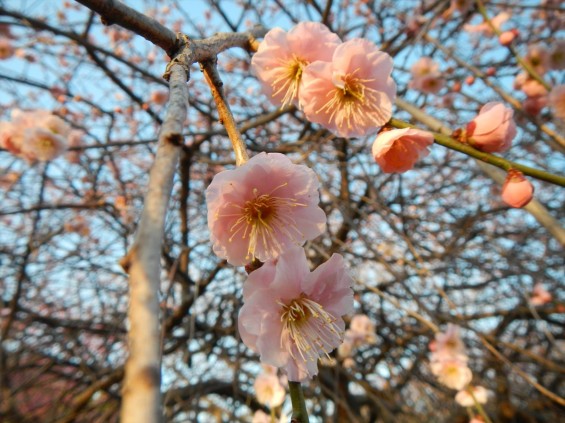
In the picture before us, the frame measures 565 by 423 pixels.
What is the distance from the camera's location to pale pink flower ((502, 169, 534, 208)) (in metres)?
0.90

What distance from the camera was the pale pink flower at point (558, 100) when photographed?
6.73ft

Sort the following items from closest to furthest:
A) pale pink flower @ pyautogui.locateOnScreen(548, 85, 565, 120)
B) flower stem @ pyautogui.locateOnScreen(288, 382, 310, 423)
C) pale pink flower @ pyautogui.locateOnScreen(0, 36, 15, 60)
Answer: flower stem @ pyautogui.locateOnScreen(288, 382, 310, 423)
pale pink flower @ pyautogui.locateOnScreen(548, 85, 565, 120)
pale pink flower @ pyautogui.locateOnScreen(0, 36, 15, 60)

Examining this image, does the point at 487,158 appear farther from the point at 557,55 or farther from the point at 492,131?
the point at 557,55

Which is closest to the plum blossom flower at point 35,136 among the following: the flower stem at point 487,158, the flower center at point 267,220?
the flower center at point 267,220

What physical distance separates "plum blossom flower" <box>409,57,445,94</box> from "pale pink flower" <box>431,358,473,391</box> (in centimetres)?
155

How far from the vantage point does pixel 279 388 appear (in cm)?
212

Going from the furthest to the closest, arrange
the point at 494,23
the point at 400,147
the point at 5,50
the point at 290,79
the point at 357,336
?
1. the point at 357,336
2. the point at 5,50
3. the point at 494,23
4. the point at 290,79
5. the point at 400,147

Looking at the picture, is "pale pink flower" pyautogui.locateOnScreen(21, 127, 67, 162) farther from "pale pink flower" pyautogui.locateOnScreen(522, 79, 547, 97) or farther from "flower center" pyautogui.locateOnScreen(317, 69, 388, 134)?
"pale pink flower" pyautogui.locateOnScreen(522, 79, 547, 97)

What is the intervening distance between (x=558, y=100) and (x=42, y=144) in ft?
8.39

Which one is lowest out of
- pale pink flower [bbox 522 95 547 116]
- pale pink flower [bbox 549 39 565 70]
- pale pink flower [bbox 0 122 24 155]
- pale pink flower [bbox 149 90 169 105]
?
pale pink flower [bbox 522 95 547 116]

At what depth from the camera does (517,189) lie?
0.91 meters

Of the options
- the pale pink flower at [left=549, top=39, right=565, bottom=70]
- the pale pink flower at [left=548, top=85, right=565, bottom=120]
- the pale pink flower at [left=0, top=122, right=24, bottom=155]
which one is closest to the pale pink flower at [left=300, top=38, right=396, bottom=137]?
the pale pink flower at [left=548, top=85, right=565, bottom=120]

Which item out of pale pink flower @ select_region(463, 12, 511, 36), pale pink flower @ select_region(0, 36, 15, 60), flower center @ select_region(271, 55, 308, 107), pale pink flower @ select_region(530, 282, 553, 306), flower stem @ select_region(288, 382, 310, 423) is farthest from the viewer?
pale pink flower @ select_region(530, 282, 553, 306)

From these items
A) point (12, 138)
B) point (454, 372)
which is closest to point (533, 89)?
point (454, 372)
